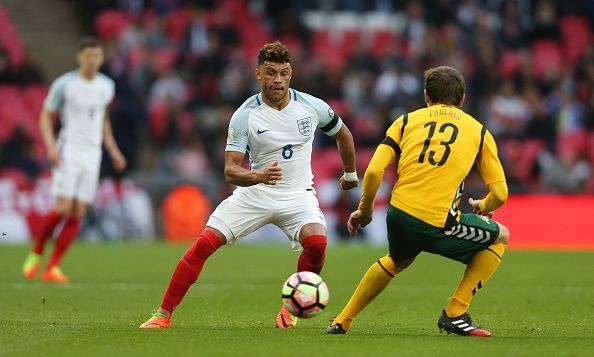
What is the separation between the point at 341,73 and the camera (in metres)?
23.6

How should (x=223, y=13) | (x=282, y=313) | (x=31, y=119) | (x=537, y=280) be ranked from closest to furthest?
1. (x=282, y=313)
2. (x=537, y=280)
3. (x=31, y=119)
4. (x=223, y=13)

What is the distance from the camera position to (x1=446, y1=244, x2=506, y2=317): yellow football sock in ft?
27.5

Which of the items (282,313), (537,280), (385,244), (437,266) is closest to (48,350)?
(282,313)

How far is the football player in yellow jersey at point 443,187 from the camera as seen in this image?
8219 millimetres

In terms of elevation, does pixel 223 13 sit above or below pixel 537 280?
above

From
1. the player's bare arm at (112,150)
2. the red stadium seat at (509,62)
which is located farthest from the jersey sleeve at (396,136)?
the red stadium seat at (509,62)

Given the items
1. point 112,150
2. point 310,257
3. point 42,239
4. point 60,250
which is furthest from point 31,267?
point 310,257

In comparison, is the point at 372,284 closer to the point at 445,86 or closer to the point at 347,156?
the point at 347,156

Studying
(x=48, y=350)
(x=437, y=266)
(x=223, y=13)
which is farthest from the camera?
(x=223, y=13)

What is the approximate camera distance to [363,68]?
23828 mm

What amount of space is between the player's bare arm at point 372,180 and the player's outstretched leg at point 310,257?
723 mm

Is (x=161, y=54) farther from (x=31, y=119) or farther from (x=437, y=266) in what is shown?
(x=437, y=266)

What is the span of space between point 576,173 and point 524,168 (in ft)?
3.29

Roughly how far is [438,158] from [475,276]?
0.92 metres
